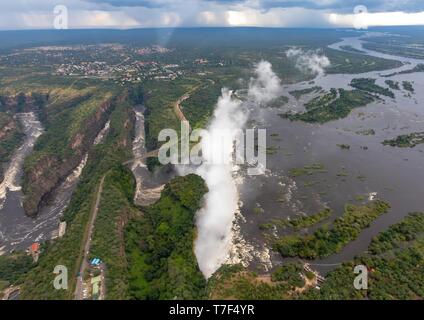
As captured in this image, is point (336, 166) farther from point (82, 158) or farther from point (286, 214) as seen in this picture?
point (82, 158)

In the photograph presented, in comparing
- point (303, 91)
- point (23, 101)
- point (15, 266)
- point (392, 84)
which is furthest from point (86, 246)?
point (392, 84)

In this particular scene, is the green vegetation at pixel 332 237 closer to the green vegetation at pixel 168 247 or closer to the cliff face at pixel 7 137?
the green vegetation at pixel 168 247

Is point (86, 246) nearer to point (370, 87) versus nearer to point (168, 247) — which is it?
point (168, 247)

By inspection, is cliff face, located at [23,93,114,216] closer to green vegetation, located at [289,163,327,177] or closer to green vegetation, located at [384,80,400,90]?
green vegetation, located at [289,163,327,177]

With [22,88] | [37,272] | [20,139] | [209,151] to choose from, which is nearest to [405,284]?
[37,272]

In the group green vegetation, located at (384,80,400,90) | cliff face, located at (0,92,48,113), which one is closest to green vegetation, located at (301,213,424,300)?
green vegetation, located at (384,80,400,90)

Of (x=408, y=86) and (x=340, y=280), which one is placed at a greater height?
(x=408, y=86)
